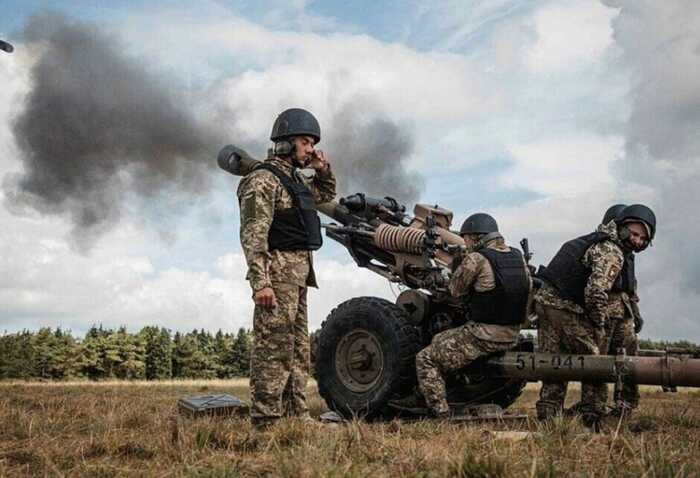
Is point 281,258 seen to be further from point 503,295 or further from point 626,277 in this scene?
point 626,277

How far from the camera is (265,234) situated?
20.4 feet

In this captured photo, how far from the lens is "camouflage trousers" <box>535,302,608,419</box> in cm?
812

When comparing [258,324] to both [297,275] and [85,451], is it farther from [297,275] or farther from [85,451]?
[85,451]

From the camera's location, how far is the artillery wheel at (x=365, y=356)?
8133 mm

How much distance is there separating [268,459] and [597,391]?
17.3 feet

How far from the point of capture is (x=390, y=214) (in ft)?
32.3

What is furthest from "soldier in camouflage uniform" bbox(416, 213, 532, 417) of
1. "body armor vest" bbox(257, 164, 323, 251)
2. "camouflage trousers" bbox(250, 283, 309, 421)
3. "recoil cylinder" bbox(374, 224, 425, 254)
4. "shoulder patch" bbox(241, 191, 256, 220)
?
"shoulder patch" bbox(241, 191, 256, 220)

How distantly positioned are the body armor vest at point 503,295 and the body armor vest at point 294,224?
2.09m

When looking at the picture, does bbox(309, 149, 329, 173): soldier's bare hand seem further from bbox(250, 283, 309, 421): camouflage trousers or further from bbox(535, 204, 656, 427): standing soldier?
bbox(535, 204, 656, 427): standing soldier

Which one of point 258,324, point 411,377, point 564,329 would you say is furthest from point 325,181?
point 564,329

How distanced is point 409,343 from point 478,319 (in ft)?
2.62

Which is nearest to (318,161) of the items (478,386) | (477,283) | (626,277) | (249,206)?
(249,206)

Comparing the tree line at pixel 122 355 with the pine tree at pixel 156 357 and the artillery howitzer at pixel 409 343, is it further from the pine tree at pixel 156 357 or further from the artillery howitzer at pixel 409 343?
the artillery howitzer at pixel 409 343

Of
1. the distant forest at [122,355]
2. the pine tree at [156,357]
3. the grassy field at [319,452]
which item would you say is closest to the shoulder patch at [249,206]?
the grassy field at [319,452]
